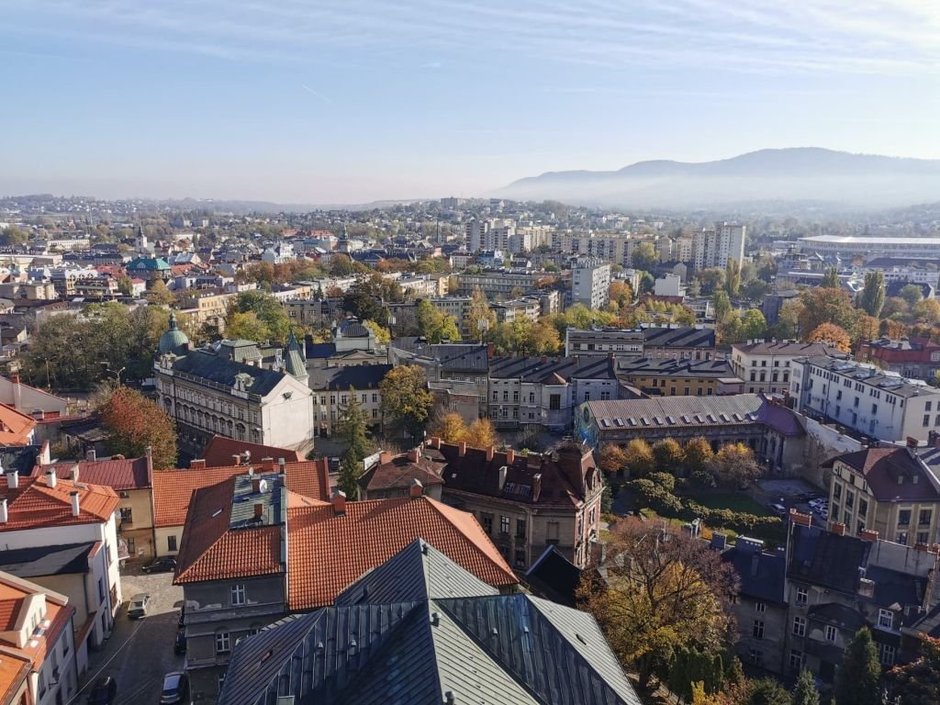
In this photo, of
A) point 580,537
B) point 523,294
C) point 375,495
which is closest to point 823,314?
point 523,294

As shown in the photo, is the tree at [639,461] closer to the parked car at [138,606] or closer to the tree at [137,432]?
the tree at [137,432]

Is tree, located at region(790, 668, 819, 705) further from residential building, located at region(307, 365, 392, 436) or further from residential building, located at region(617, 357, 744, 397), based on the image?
residential building, located at region(617, 357, 744, 397)

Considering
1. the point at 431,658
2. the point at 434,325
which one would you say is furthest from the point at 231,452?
the point at 434,325

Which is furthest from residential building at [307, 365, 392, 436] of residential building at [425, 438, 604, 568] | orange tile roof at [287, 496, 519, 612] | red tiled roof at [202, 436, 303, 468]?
orange tile roof at [287, 496, 519, 612]

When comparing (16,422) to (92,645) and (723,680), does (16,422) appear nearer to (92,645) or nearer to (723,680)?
(92,645)

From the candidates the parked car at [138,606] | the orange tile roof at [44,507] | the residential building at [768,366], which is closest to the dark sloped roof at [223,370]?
the parked car at [138,606]

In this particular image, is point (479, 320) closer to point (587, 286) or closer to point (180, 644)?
point (587, 286)
